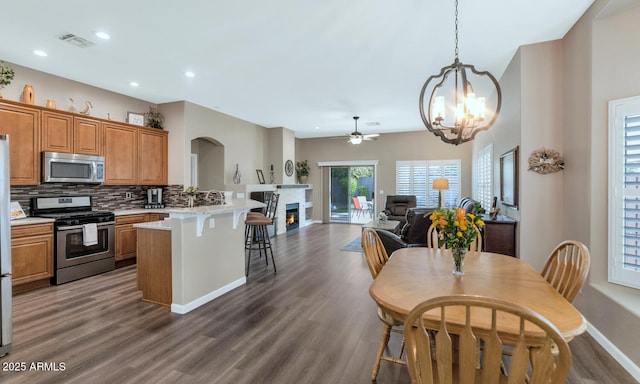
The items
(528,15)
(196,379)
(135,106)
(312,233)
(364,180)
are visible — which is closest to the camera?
(196,379)

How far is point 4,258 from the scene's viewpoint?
237 cm

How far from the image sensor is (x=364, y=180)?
10164mm

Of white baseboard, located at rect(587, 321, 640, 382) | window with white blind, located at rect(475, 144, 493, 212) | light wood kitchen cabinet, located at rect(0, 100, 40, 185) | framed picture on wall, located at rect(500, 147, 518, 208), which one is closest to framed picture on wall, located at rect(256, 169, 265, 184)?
light wood kitchen cabinet, located at rect(0, 100, 40, 185)

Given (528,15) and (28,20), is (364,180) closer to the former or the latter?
(528,15)

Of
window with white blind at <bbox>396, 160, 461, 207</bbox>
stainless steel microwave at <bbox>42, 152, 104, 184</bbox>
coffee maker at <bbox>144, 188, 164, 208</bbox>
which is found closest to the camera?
stainless steel microwave at <bbox>42, 152, 104, 184</bbox>

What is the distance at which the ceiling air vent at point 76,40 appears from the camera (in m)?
3.33

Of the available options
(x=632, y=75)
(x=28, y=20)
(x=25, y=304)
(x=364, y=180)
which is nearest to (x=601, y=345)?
(x=632, y=75)

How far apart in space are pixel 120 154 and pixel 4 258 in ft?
10.4

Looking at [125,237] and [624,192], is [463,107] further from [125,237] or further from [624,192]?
[125,237]

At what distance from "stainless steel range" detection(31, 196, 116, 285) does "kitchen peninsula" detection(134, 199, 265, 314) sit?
1.43 metres

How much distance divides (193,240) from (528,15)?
410 centimetres

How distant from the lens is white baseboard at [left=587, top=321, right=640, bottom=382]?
85.2 inches

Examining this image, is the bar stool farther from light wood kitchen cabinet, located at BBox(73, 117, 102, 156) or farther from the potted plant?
the potted plant

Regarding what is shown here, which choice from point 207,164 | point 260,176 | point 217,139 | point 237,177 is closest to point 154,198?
point 207,164
